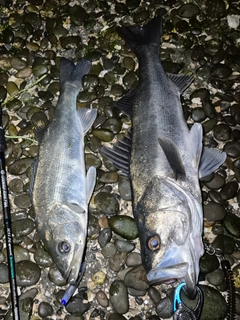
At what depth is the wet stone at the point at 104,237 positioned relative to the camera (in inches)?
142

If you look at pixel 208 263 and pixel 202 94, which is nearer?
pixel 208 263

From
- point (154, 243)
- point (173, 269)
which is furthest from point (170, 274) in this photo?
point (154, 243)

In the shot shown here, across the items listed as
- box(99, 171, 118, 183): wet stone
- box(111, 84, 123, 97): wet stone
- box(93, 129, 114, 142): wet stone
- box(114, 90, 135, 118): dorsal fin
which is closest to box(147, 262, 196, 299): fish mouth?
box(99, 171, 118, 183): wet stone

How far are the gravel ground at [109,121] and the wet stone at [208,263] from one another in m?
0.01

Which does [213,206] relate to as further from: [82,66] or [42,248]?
[82,66]

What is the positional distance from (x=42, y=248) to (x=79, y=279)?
491 mm

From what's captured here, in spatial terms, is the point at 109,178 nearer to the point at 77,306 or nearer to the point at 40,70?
the point at 77,306

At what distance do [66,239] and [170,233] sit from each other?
94 cm

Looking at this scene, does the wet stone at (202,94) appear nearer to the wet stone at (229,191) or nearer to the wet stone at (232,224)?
the wet stone at (229,191)

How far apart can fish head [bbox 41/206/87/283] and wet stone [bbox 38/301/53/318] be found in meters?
0.40

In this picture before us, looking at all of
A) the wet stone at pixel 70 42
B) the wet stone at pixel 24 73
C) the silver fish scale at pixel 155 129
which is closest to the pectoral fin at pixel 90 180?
the silver fish scale at pixel 155 129

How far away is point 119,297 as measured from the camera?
3381 millimetres

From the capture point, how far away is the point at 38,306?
3.44 metres

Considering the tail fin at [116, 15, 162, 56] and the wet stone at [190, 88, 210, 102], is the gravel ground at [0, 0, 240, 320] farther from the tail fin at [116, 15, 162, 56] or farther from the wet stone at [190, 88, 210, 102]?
the tail fin at [116, 15, 162, 56]
